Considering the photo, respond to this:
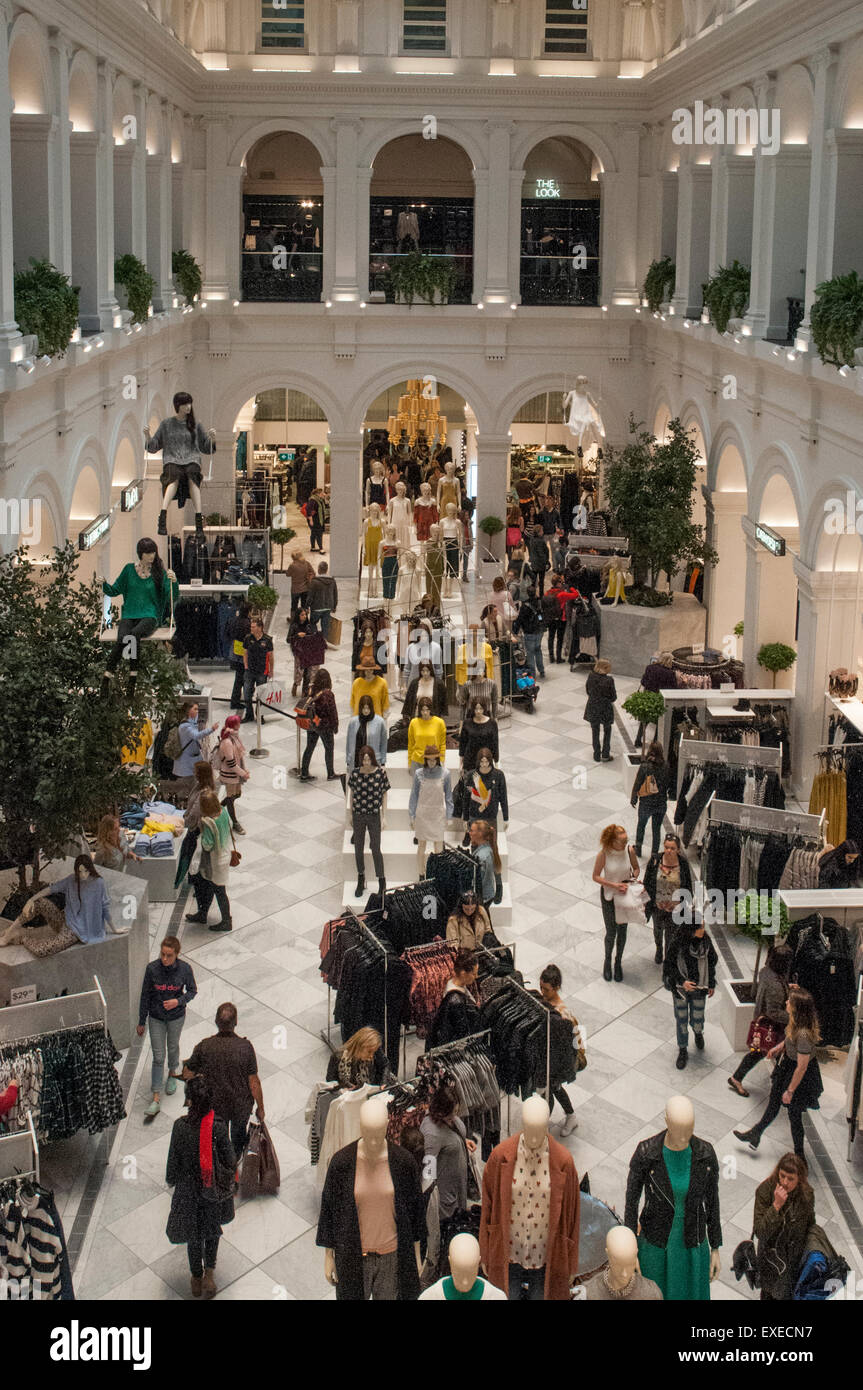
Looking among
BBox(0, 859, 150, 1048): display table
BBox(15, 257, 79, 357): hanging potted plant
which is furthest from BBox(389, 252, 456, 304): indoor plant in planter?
BBox(0, 859, 150, 1048): display table

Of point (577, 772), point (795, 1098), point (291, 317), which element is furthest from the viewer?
point (291, 317)

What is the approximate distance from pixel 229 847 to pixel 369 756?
1.41 m

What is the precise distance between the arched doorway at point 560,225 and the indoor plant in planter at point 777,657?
1130 centimetres

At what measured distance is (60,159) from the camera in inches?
627

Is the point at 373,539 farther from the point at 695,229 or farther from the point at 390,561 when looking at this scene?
the point at 695,229

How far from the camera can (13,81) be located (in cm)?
1548

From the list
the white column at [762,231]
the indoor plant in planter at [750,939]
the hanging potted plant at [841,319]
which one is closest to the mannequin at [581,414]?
the white column at [762,231]

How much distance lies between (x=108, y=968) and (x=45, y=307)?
684 centimetres

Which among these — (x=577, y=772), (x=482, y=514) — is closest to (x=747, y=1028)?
(x=577, y=772)

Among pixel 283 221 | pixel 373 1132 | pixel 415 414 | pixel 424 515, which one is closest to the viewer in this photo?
pixel 373 1132

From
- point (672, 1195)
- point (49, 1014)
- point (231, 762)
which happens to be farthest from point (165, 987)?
point (231, 762)

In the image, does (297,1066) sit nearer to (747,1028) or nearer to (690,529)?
(747,1028)

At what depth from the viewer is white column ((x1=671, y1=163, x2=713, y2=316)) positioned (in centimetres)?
2334

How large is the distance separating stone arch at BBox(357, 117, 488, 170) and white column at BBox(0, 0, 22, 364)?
45.0ft
